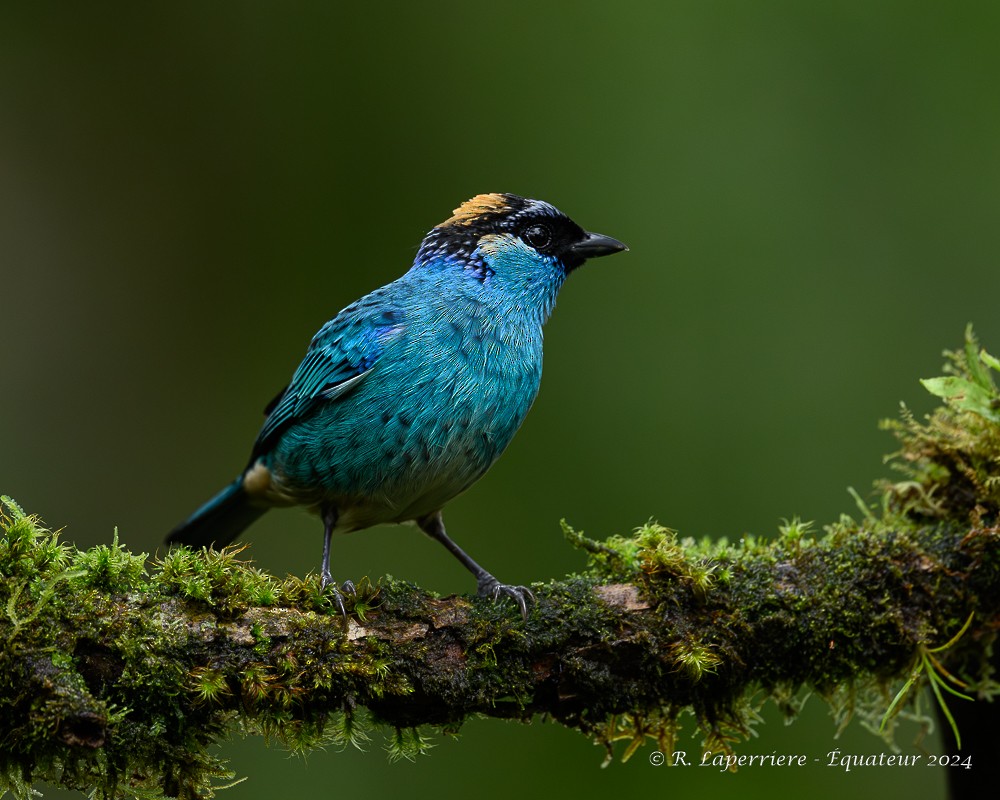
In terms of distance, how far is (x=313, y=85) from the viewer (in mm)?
7465

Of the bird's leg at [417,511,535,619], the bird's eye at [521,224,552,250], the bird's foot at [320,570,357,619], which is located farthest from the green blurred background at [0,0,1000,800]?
the bird's foot at [320,570,357,619]

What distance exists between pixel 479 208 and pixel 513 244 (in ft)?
0.79

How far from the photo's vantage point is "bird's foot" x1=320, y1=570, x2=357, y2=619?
297 centimetres

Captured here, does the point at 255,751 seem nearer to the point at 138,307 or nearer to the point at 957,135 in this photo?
the point at 138,307

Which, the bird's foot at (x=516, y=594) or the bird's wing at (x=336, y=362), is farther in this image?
the bird's wing at (x=336, y=362)

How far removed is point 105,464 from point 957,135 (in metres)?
5.82

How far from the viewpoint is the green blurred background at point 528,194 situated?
632cm

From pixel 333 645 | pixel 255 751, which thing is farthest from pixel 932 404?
pixel 333 645

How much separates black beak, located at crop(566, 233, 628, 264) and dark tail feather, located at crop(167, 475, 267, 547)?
1.65 m

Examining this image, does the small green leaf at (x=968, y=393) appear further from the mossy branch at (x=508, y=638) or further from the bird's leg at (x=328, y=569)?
the bird's leg at (x=328, y=569)

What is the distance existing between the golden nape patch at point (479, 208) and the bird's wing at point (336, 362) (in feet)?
2.00

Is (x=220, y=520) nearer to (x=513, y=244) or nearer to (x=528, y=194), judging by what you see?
(x=513, y=244)

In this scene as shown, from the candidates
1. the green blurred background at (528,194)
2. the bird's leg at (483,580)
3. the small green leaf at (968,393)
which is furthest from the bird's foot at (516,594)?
the green blurred background at (528,194)

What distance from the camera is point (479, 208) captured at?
4297mm
